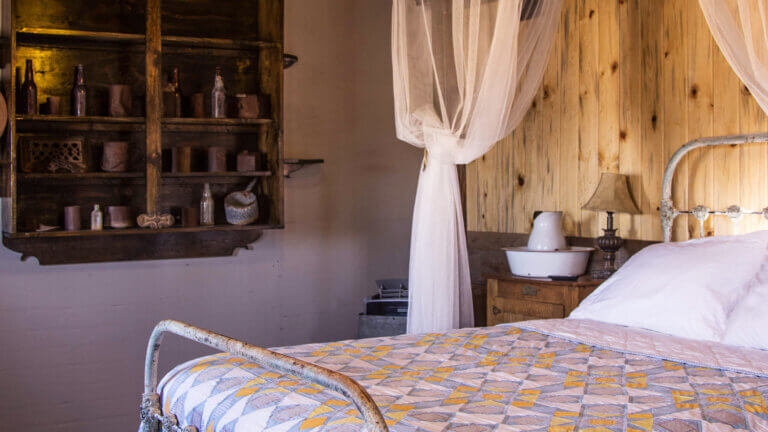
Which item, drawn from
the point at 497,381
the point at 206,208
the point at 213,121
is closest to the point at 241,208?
the point at 206,208

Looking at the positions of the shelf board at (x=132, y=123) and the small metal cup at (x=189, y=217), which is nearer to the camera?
the shelf board at (x=132, y=123)

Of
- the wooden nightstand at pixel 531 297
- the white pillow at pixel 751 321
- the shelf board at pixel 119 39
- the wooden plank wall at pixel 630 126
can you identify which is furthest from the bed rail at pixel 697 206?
the shelf board at pixel 119 39

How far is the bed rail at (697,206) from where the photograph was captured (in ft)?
9.08

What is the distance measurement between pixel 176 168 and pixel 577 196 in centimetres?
206

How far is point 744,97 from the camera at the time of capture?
2.87m

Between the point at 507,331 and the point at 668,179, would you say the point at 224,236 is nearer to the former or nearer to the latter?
the point at 507,331

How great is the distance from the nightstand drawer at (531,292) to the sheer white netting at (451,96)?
0.32 meters

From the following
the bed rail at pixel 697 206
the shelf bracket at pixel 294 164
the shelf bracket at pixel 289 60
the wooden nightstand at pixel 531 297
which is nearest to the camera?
the bed rail at pixel 697 206

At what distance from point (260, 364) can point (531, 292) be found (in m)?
1.96

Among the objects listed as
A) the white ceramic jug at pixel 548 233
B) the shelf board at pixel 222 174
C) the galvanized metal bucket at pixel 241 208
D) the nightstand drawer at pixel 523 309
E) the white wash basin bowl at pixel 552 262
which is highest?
the shelf board at pixel 222 174

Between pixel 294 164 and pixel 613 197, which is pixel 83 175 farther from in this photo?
pixel 613 197

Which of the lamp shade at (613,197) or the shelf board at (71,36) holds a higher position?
the shelf board at (71,36)

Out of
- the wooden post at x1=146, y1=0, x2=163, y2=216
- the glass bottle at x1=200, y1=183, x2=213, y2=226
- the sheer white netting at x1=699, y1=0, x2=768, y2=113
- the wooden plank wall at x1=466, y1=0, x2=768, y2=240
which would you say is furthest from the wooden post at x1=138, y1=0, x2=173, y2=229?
the sheer white netting at x1=699, y1=0, x2=768, y2=113

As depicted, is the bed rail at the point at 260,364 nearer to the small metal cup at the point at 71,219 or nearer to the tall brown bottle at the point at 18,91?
the small metal cup at the point at 71,219
